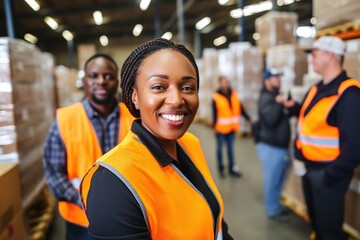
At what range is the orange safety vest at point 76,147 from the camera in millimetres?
1929

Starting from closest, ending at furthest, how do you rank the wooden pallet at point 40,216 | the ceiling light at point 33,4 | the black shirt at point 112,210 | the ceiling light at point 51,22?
the black shirt at point 112,210
the wooden pallet at point 40,216
the ceiling light at point 33,4
the ceiling light at point 51,22

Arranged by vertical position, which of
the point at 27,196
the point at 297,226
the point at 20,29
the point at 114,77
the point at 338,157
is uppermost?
the point at 20,29

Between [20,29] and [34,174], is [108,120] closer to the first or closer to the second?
[34,174]

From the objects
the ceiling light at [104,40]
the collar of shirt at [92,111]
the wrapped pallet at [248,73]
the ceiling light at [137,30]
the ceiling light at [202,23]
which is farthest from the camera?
the ceiling light at [104,40]

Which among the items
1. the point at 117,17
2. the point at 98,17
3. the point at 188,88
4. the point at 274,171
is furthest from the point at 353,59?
the point at 117,17

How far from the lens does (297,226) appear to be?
352 centimetres

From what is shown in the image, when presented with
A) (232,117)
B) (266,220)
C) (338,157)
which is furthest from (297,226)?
(232,117)

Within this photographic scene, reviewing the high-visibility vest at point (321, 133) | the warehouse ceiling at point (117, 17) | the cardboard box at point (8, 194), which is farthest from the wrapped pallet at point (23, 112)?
the warehouse ceiling at point (117, 17)

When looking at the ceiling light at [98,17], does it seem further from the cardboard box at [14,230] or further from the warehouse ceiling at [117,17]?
the cardboard box at [14,230]

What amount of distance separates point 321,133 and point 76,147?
1898 millimetres

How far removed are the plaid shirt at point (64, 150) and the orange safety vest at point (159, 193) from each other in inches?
36.3

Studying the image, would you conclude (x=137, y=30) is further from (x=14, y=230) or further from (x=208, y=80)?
(x=14, y=230)

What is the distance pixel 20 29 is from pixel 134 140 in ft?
57.4

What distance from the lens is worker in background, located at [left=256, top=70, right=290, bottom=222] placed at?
3.51 metres
